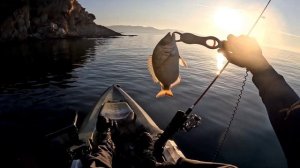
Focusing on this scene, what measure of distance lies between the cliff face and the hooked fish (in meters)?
48.3

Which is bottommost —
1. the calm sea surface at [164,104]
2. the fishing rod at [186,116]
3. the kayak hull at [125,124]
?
the calm sea surface at [164,104]

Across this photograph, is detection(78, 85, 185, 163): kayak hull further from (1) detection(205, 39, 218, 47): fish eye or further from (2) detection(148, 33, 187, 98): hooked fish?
(1) detection(205, 39, 218, 47): fish eye

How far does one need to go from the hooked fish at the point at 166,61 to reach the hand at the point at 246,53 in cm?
142

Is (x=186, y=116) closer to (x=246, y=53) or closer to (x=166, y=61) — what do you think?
(x=166, y=61)

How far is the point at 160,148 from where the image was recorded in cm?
637

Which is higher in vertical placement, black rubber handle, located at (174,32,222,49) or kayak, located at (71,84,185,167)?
black rubber handle, located at (174,32,222,49)

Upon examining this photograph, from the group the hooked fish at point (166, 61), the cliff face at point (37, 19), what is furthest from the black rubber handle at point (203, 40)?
the cliff face at point (37, 19)

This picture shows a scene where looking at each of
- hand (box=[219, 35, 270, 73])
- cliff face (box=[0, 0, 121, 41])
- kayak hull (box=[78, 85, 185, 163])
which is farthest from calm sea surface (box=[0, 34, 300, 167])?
cliff face (box=[0, 0, 121, 41])

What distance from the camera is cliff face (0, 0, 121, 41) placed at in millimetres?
46500

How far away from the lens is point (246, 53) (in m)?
2.28

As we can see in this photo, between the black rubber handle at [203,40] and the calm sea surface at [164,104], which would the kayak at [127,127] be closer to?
the calm sea surface at [164,104]

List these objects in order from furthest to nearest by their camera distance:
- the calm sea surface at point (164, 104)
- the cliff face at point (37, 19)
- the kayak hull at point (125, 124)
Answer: the cliff face at point (37, 19) → the calm sea surface at point (164, 104) → the kayak hull at point (125, 124)

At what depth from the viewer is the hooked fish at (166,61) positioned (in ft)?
12.5

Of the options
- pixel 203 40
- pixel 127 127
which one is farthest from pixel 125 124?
pixel 203 40
